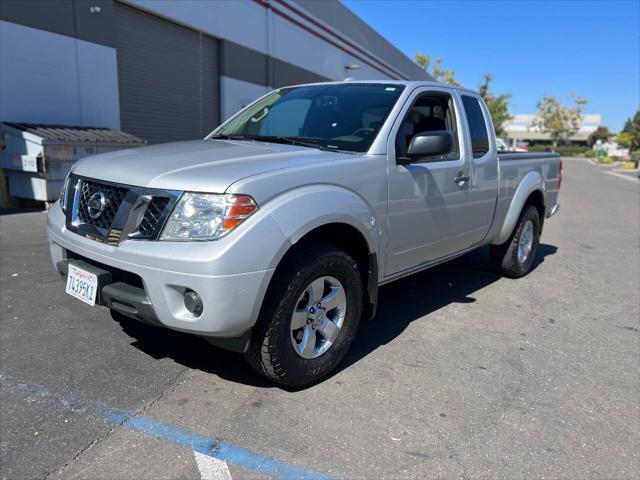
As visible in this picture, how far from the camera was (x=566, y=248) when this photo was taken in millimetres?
7844

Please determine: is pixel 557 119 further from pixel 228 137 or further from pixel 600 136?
pixel 228 137

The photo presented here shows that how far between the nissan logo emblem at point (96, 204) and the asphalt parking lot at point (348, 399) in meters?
1.01

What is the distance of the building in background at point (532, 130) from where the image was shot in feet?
336

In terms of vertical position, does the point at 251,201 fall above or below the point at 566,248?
above

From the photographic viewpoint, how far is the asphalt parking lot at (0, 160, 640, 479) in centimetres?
241

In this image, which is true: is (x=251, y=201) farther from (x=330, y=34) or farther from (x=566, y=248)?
(x=330, y=34)

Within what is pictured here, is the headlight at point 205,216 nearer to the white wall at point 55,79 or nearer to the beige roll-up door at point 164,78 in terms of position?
the white wall at point 55,79

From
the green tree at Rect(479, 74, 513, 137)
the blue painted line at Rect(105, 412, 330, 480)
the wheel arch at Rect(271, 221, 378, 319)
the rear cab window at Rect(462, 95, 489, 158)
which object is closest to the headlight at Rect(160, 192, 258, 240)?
the wheel arch at Rect(271, 221, 378, 319)

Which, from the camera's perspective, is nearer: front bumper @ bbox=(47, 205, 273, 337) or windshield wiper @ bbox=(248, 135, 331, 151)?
front bumper @ bbox=(47, 205, 273, 337)

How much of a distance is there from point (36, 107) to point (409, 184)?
7.83 metres

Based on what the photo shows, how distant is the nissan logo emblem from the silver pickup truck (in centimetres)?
1

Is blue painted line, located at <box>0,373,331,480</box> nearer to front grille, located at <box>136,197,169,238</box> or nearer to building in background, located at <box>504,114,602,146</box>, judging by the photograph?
front grille, located at <box>136,197,169,238</box>

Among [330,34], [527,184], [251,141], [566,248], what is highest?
[330,34]

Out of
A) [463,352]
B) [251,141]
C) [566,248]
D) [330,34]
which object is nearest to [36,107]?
[251,141]
